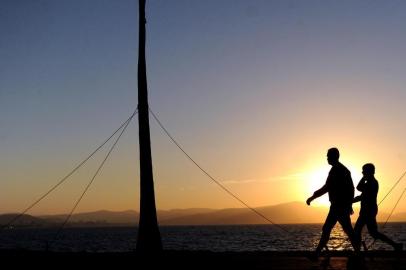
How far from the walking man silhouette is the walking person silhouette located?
1.11 metres

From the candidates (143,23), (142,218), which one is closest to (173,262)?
(142,218)

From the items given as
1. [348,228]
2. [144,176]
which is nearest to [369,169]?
[348,228]

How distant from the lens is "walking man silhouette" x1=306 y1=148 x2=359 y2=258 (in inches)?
515

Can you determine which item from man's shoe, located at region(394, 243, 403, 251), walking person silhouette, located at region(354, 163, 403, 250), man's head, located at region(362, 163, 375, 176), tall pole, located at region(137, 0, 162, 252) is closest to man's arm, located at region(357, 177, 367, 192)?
walking person silhouette, located at region(354, 163, 403, 250)

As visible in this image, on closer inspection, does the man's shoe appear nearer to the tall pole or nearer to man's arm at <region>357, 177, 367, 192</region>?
man's arm at <region>357, 177, 367, 192</region>

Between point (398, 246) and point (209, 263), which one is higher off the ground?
point (398, 246)

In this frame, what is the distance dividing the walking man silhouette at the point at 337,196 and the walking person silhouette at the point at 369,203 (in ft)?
3.63

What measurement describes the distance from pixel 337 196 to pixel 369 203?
168 cm

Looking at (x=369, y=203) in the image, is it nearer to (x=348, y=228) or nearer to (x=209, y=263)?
(x=348, y=228)

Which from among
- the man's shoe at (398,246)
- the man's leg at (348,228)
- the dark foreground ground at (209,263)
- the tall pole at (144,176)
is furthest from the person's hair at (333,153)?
the tall pole at (144,176)

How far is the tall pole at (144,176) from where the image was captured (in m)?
16.1

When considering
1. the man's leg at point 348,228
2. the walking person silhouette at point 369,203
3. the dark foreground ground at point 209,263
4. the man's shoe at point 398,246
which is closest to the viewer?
the dark foreground ground at point 209,263

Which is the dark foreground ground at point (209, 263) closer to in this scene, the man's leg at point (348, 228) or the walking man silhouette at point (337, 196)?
the man's leg at point (348, 228)

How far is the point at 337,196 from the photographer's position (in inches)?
520
